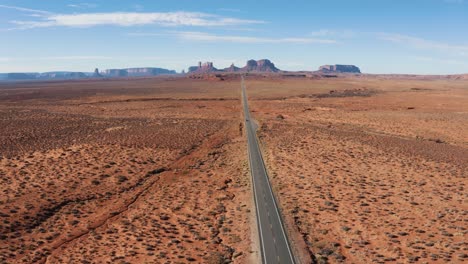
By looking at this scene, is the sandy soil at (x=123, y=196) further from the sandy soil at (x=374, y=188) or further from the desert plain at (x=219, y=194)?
the sandy soil at (x=374, y=188)

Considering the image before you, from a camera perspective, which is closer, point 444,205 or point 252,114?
point 444,205

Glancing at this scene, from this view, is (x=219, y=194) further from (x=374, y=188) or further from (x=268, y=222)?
(x=374, y=188)

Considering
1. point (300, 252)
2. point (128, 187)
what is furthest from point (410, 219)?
point (128, 187)

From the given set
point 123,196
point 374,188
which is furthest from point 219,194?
point 374,188

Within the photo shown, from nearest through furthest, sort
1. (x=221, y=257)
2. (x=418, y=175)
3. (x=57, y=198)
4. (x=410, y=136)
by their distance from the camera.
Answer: (x=221, y=257) < (x=57, y=198) < (x=418, y=175) < (x=410, y=136)

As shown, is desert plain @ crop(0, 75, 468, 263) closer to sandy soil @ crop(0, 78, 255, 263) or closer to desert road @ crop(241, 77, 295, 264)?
sandy soil @ crop(0, 78, 255, 263)

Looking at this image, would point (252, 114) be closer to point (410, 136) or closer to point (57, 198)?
point (410, 136)
